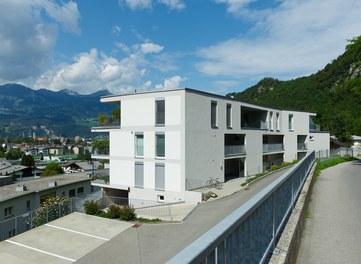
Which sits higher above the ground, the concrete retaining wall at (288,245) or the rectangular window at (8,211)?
the concrete retaining wall at (288,245)

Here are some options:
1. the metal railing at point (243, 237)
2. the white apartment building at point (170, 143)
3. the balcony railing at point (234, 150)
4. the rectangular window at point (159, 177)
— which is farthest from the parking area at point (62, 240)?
the balcony railing at point (234, 150)

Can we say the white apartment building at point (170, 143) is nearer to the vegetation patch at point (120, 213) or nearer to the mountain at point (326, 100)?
the vegetation patch at point (120, 213)

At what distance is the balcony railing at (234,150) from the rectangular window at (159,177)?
6441 mm

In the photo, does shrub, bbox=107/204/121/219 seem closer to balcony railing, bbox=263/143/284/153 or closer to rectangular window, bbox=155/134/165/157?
rectangular window, bbox=155/134/165/157

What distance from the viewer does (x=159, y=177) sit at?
21469mm

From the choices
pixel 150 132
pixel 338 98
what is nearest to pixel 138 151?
pixel 150 132

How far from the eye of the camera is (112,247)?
43.6 ft

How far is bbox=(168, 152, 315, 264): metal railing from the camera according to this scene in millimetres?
1701

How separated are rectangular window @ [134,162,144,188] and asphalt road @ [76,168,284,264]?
6.44 meters

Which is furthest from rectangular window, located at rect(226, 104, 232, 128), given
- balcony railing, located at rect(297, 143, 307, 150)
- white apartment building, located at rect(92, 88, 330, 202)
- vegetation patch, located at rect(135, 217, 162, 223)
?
balcony railing, located at rect(297, 143, 307, 150)

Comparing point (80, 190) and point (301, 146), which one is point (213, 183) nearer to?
point (80, 190)

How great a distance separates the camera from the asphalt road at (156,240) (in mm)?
11789

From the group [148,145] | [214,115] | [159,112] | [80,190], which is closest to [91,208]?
[148,145]

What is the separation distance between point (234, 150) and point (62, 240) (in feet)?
54.1
